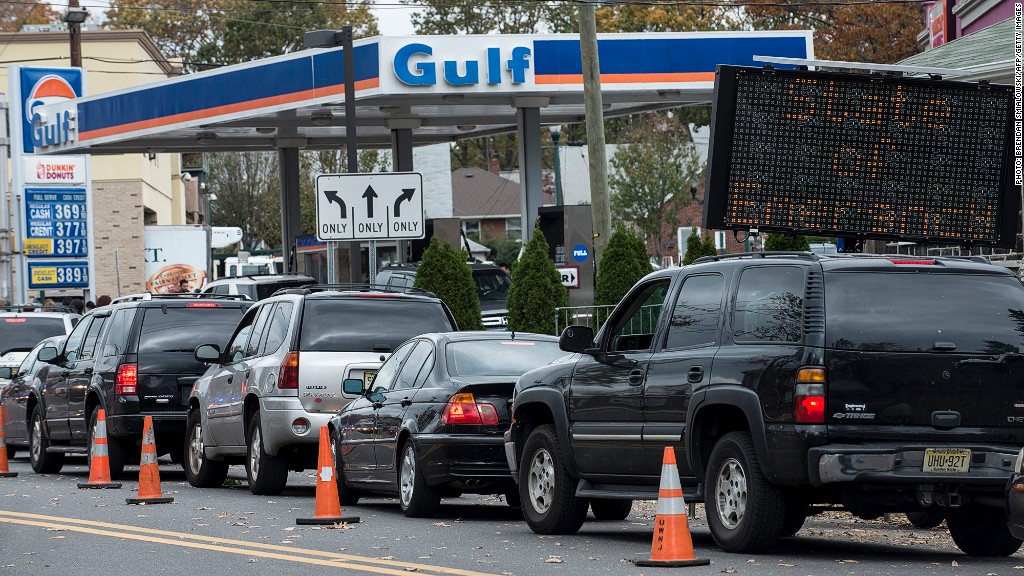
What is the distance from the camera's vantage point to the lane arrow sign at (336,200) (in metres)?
23.2

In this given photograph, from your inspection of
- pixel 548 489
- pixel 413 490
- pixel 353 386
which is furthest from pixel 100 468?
pixel 548 489

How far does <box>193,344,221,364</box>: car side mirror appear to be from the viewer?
1762 centimetres

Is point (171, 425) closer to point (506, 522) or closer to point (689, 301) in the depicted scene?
point (506, 522)

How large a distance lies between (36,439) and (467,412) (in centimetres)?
929

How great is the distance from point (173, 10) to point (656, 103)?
156 ft

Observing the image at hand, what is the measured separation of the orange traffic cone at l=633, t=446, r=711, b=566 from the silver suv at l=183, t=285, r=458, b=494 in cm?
637

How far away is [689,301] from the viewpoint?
11.3m

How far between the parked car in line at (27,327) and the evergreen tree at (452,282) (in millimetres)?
5743

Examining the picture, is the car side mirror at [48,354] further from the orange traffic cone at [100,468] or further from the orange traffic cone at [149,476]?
the orange traffic cone at [149,476]

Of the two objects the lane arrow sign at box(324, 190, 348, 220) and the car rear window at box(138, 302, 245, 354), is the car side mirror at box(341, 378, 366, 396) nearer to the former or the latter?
the car rear window at box(138, 302, 245, 354)

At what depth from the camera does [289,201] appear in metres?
44.5

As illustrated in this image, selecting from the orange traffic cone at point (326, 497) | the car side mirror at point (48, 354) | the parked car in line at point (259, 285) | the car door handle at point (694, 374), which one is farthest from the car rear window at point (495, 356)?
the parked car in line at point (259, 285)

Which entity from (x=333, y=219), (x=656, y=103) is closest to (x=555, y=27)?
(x=656, y=103)

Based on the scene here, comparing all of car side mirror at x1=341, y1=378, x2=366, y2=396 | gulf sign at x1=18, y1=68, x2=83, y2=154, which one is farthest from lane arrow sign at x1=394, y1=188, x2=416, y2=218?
gulf sign at x1=18, y1=68, x2=83, y2=154
